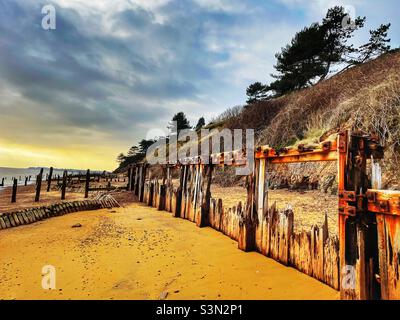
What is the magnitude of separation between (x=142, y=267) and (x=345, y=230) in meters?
3.51

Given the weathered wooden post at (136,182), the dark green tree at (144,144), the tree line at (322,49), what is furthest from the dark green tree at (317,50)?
the dark green tree at (144,144)

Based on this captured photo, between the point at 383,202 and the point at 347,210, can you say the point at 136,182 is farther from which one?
the point at 383,202

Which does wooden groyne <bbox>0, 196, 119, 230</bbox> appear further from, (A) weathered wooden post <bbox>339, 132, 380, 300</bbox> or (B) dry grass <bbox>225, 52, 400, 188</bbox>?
(B) dry grass <bbox>225, 52, 400, 188</bbox>

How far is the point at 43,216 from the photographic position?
9.17 m

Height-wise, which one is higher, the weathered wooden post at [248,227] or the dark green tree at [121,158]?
the dark green tree at [121,158]

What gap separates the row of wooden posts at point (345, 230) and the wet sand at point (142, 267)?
293 millimetres

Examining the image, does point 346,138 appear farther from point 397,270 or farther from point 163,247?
point 163,247

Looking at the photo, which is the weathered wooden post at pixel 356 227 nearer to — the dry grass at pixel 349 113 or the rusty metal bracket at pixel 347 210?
the rusty metal bracket at pixel 347 210

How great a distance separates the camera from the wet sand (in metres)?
3.71

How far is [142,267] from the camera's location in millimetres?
4707

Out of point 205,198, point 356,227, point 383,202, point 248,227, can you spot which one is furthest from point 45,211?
point 383,202

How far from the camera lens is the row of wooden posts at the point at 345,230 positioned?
2629 mm

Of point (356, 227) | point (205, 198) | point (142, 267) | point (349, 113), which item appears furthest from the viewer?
point (349, 113)
